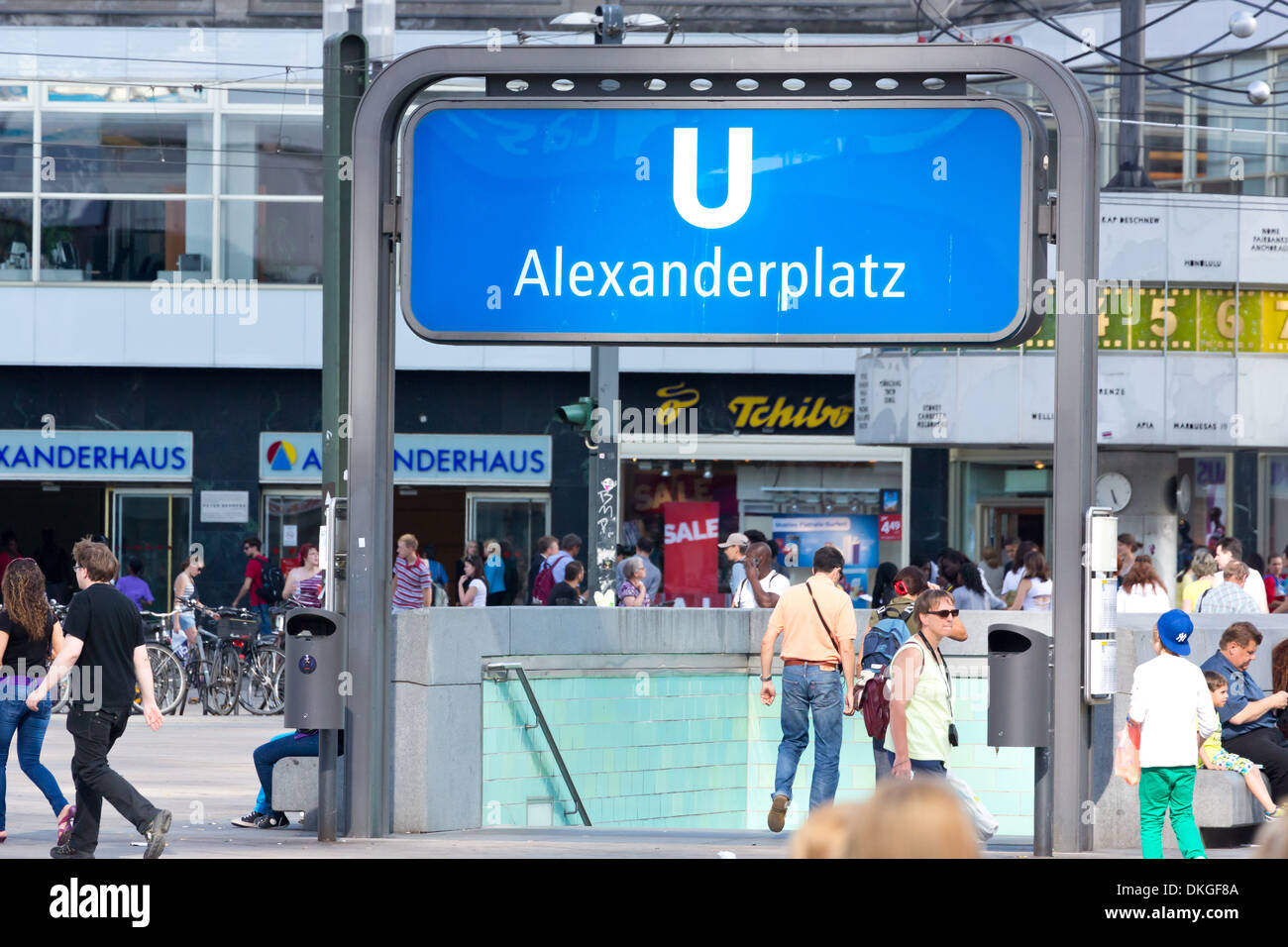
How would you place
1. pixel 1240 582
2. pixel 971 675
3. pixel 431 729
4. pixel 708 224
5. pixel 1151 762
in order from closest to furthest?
pixel 1151 762
pixel 708 224
pixel 431 729
pixel 971 675
pixel 1240 582

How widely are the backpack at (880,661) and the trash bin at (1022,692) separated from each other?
116 cm

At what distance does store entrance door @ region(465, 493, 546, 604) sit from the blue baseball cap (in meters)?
19.2

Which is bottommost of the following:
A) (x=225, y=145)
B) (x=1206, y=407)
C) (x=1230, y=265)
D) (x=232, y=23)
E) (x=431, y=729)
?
(x=431, y=729)

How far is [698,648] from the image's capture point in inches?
528

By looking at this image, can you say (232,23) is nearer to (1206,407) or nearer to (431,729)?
(1206,407)

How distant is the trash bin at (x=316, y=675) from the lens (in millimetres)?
8922

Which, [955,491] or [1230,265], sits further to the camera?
[955,491]

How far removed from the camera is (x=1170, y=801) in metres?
8.24

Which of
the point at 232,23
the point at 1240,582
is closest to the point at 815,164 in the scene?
the point at 1240,582

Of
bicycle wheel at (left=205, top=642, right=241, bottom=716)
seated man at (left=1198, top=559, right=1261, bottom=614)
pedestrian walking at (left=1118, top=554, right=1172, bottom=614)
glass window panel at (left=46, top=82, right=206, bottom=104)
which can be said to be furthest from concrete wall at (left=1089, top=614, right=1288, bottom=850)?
glass window panel at (left=46, top=82, right=206, bottom=104)

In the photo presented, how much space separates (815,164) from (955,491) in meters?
18.3

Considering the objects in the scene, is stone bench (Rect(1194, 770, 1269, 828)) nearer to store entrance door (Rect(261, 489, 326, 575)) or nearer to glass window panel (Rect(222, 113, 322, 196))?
store entrance door (Rect(261, 489, 326, 575))

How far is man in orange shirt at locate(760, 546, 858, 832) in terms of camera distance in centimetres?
1048

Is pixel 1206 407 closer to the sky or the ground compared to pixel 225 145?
closer to the ground
